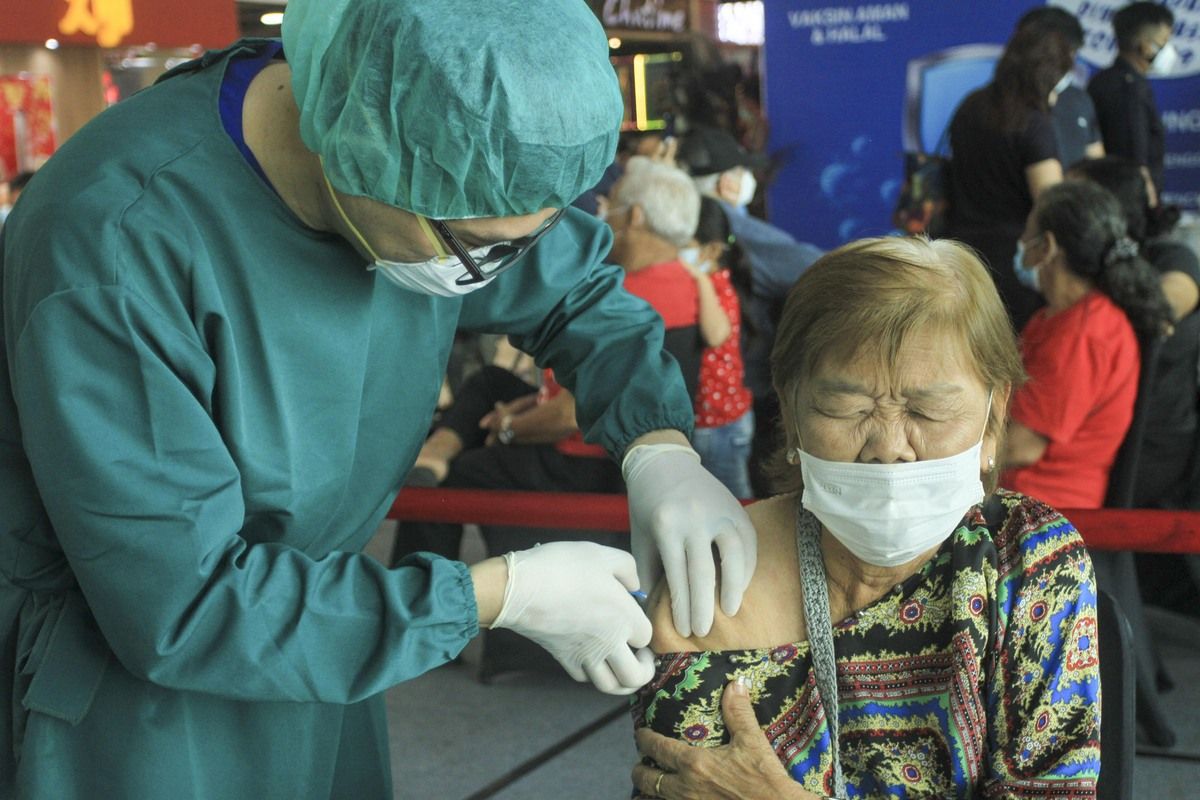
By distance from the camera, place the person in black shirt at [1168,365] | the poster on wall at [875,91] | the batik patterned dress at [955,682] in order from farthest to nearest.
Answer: the poster on wall at [875,91] < the person in black shirt at [1168,365] < the batik patterned dress at [955,682]

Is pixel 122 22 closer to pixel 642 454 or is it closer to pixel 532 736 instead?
pixel 532 736

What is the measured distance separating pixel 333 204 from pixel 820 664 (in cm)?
77

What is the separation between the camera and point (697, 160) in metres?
4.97

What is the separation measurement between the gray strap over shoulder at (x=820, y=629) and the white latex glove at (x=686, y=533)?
7cm

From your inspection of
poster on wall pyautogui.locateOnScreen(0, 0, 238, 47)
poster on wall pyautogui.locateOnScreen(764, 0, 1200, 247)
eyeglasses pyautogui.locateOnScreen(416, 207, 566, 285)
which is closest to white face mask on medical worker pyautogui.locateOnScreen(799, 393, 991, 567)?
eyeglasses pyautogui.locateOnScreen(416, 207, 566, 285)

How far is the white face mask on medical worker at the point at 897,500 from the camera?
1.48 metres

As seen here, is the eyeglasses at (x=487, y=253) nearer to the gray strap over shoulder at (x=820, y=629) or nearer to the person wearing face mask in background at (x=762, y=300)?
the gray strap over shoulder at (x=820, y=629)

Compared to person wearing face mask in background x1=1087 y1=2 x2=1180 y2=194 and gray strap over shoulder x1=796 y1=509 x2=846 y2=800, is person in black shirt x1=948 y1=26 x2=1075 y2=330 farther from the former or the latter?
gray strap over shoulder x1=796 y1=509 x2=846 y2=800

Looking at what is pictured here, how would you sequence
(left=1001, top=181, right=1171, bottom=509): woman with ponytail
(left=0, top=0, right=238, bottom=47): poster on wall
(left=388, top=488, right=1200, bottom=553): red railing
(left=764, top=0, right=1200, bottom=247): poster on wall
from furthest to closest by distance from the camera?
(left=764, top=0, right=1200, bottom=247): poster on wall < (left=0, top=0, right=238, bottom=47): poster on wall < (left=1001, top=181, right=1171, bottom=509): woman with ponytail < (left=388, top=488, right=1200, bottom=553): red railing

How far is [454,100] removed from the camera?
1.16m

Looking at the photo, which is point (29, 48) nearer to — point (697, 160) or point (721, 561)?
point (697, 160)

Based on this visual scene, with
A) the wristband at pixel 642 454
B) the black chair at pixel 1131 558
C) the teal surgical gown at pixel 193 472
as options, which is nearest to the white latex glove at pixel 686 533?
the wristband at pixel 642 454

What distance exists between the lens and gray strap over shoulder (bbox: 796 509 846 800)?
5.06 ft

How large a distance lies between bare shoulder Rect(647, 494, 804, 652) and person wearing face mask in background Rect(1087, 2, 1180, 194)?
3761 millimetres
